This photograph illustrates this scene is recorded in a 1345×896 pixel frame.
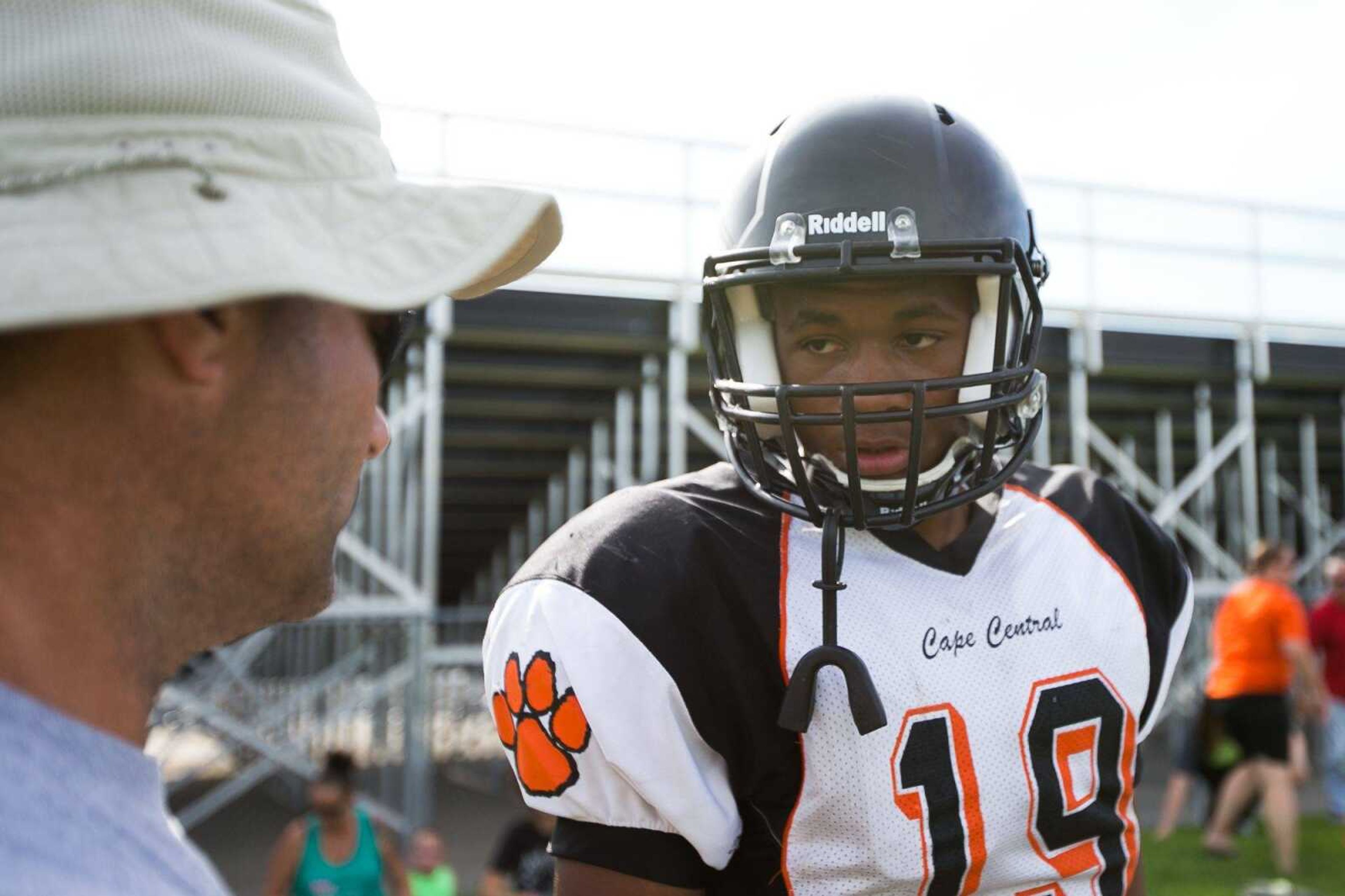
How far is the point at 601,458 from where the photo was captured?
35.8ft

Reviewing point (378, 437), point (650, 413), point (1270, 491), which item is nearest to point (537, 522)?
point (650, 413)

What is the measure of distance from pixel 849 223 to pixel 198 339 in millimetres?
1067

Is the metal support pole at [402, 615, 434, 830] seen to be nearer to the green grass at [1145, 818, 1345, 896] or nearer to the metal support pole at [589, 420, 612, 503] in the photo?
the metal support pole at [589, 420, 612, 503]

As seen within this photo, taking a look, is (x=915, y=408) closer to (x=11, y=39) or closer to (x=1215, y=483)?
(x=11, y=39)

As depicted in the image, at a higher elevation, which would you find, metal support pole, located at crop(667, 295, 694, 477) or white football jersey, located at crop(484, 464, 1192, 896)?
metal support pole, located at crop(667, 295, 694, 477)

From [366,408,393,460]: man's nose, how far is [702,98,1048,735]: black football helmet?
0.61 meters

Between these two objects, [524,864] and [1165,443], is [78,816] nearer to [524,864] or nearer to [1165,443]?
[524,864]

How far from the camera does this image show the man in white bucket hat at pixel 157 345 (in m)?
0.78

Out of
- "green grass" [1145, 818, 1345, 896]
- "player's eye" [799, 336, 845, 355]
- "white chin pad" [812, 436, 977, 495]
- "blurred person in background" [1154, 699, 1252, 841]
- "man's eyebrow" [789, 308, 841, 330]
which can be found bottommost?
"green grass" [1145, 818, 1345, 896]

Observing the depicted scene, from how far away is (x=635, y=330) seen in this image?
917cm

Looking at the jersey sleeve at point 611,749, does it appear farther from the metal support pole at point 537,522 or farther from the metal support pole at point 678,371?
the metal support pole at point 537,522

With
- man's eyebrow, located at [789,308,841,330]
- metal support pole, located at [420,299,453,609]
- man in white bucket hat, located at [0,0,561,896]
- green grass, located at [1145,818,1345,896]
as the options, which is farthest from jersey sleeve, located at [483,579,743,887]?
metal support pole, located at [420,299,453,609]

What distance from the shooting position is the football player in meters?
1.60

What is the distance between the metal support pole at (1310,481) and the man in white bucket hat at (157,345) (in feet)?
39.5
